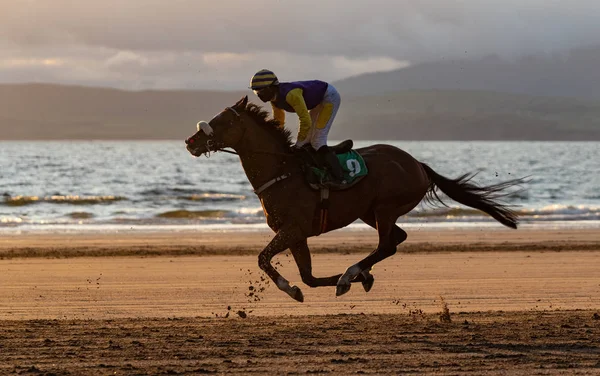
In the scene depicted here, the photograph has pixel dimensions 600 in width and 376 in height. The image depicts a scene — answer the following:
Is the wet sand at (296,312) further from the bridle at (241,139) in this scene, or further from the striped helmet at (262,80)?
the striped helmet at (262,80)

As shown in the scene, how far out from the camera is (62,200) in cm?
4166

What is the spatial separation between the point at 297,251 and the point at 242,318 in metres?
1.05

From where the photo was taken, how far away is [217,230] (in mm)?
25531

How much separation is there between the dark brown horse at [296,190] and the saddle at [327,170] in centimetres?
8

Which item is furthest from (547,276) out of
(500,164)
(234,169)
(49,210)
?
(500,164)

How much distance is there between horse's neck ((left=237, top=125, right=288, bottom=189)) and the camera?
10.8 metres

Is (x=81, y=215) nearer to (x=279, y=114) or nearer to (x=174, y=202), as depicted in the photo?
(x=174, y=202)

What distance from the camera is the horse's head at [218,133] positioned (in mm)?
10445

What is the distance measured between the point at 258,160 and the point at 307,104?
860mm

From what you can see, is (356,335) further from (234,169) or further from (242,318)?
(234,169)

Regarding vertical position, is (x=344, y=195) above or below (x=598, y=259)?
above

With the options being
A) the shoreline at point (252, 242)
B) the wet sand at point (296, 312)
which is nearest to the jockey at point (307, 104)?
the wet sand at point (296, 312)

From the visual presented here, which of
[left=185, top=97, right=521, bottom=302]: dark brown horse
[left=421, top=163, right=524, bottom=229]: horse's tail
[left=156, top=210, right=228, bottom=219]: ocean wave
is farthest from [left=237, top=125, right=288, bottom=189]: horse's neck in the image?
[left=156, top=210, right=228, bottom=219]: ocean wave

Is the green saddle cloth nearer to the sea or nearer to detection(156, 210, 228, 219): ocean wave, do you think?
the sea
